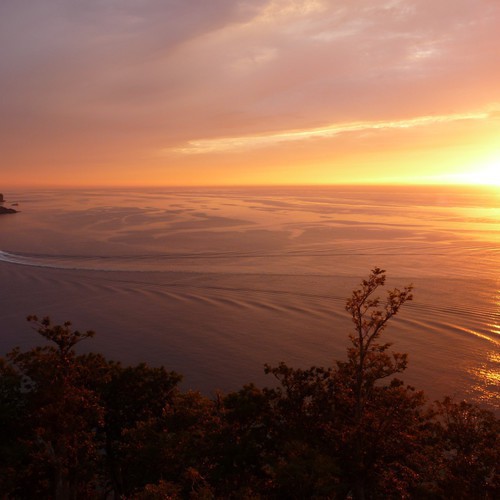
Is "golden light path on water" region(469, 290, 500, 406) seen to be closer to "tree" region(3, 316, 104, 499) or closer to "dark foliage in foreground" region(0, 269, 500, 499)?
"dark foliage in foreground" region(0, 269, 500, 499)

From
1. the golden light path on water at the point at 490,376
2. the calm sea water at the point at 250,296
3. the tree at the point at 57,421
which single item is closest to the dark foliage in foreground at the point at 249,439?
the tree at the point at 57,421

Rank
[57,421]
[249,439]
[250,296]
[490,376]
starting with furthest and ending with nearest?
[250,296], [490,376], [249,439], [57,421]

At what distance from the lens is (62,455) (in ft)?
50.9

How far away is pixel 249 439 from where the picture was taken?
1766 cm

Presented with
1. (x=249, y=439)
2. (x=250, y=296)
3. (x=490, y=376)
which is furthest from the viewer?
(x=250, y=296)

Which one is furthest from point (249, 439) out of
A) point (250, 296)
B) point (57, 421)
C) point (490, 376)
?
point (250, 296)

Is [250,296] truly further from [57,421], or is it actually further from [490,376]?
[57,421]

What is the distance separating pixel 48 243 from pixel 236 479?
261ft

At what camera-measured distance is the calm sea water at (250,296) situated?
Result: 34250 millimetres

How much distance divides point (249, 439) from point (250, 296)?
1301 inches

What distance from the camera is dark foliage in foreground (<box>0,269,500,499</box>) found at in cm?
1523

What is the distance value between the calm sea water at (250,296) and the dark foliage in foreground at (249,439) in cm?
1125

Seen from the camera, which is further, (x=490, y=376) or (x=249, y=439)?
(x=490, y=376)

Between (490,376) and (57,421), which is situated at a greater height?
(57,421)
